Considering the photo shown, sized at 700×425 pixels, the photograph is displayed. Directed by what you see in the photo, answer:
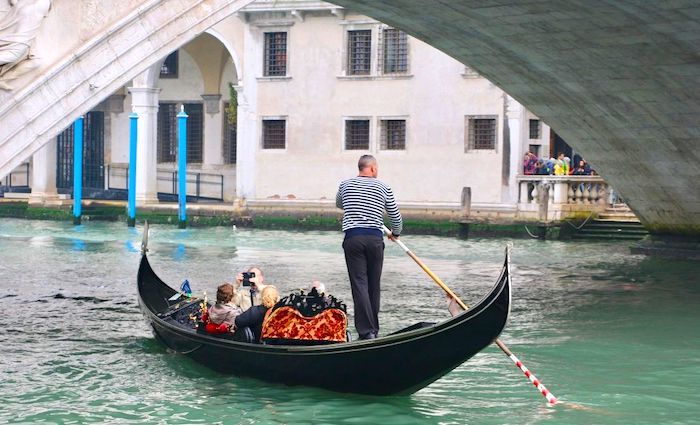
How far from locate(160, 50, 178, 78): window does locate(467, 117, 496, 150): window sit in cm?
543

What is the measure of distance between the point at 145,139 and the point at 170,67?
2.07 m

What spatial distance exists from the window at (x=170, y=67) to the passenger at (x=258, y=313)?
14958 millimetres

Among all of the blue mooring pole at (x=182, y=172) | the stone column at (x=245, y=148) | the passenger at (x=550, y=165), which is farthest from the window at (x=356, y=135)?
the passenger at (x=550, y=165)

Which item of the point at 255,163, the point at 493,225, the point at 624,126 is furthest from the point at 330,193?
the point at 624,126

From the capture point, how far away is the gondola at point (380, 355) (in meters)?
5.51

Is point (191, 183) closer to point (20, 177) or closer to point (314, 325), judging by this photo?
point (20, 177)

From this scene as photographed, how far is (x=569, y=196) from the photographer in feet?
53.7

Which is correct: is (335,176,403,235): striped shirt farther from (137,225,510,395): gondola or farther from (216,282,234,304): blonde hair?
(216,282,234,304): blonde hair

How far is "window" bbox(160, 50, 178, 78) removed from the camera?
68.7 feet

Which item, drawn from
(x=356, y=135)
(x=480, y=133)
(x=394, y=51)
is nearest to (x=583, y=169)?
(x=480, y=133)

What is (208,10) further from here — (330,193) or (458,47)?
(330,193)

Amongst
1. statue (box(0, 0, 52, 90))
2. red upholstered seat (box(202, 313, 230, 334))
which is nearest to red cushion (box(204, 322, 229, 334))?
red upholstered seat (box(202, 313, 230, 334))

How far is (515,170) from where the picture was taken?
56.2 ft

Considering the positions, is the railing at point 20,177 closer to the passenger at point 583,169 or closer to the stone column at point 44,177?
the stone column at point 44,177
